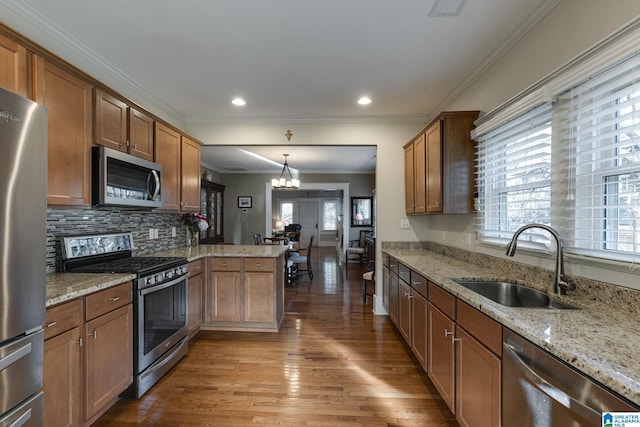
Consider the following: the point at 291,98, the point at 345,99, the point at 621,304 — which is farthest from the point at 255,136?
the point at 621,304

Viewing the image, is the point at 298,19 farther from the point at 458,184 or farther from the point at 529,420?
the point at 529,420

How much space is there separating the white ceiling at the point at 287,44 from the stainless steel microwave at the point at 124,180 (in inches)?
34.6

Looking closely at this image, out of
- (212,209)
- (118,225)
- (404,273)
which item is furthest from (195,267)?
(212,209)

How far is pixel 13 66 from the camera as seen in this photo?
1.45 m

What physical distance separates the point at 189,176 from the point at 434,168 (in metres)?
2.67

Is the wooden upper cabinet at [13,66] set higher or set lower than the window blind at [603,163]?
higher

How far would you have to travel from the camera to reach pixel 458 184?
2.54 meters

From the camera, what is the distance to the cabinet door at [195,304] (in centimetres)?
281

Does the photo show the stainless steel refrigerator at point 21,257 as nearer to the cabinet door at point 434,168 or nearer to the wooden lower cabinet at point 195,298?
the wooden lower cabinet at point 195,298

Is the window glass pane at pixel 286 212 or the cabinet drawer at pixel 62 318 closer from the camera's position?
the cabinet drawer at pixel 62 318

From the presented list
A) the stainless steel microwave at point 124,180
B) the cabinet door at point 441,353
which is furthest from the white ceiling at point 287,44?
the cabinet door at point 441,353

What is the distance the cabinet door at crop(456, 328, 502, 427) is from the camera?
49.1 inches

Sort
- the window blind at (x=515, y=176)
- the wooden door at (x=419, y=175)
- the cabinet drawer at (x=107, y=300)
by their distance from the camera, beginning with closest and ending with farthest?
the cabinet drawer at (x=107, y=300) → the window blind at (x=515, y=176) → the wooden door at (x=419, y=175)

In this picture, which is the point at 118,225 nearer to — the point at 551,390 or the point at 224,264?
the point at 224,264
